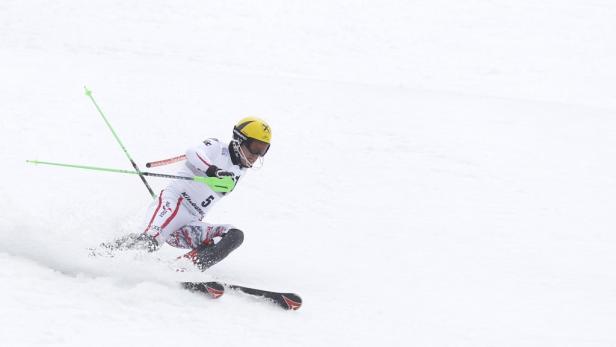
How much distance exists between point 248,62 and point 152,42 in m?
2.50

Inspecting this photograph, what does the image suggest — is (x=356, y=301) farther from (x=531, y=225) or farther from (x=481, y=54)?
(x=481, y=54)

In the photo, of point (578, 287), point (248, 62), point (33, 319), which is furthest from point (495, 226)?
point (248, 62)

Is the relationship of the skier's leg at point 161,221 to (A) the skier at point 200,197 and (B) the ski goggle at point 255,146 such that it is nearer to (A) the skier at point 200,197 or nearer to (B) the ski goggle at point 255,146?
(A) the skier at point 200,197

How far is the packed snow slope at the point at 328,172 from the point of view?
568cm

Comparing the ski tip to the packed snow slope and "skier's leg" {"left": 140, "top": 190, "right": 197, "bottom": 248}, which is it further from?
"skier's leg" {"left": 140, "top": 190, "right": 197, "bottom": 248}

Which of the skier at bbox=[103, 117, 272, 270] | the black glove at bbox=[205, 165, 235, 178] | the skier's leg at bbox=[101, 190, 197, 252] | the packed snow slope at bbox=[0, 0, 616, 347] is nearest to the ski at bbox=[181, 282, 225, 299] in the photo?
the packed snow slope at bbox=[0, 0, 616, 347]

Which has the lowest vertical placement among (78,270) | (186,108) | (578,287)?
(78,270)

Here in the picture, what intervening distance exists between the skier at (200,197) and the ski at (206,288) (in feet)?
1.49

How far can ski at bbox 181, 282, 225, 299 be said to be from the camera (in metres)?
5.82

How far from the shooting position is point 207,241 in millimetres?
6523

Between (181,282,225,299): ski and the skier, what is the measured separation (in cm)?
46

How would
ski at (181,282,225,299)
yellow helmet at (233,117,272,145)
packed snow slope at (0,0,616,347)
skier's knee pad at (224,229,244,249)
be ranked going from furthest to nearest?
yellow helmet at (233,117,272,145)
skier's knee pad at (224,229,244,249)
ski at (181,282,225,299)
packed snow slope at (0,0,616,347)

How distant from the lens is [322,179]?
10188mm

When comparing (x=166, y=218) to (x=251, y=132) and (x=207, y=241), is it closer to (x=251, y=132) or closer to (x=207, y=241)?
(x=207, y=241)
